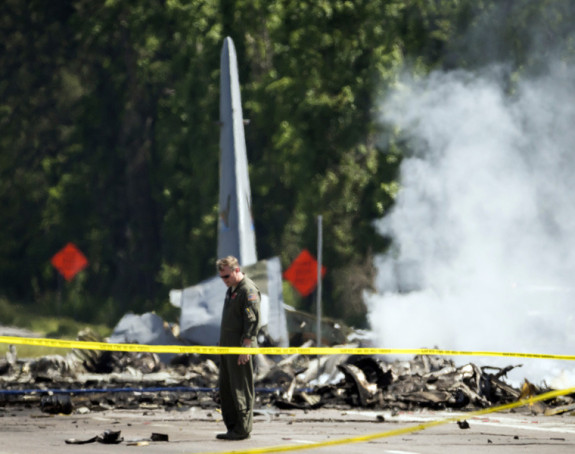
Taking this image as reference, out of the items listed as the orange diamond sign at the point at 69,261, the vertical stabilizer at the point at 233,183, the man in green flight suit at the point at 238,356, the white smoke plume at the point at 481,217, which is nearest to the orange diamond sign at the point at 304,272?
the white smoke plume at the point at 481,217

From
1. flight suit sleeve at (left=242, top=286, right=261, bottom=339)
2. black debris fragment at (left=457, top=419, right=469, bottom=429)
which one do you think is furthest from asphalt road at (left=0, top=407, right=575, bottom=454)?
Answer: flight suit sleeve at (left=242, top=286, right=261, bottom=339)

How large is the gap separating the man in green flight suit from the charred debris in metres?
4.13

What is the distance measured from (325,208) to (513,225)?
31.6 ft

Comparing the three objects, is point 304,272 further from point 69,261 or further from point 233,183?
point 69,261

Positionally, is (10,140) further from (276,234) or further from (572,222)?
(572,222)

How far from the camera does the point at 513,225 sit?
35031 mm

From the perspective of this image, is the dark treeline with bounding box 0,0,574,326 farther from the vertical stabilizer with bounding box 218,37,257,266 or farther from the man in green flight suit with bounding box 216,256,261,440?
the man in green flight suit with bounding box 216,256,261,440

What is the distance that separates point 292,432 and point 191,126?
37517 mm

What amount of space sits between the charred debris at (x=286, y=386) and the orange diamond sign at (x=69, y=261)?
2825cm

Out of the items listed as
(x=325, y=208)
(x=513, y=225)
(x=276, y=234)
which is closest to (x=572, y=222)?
(x=513, y=225)

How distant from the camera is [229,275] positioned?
12.7m

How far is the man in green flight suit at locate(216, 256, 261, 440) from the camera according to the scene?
12641 mm

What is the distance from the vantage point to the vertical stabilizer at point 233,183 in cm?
2775

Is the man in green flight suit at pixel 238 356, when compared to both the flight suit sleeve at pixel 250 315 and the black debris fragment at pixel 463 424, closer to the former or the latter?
the flight suit sleeve at pixel 250 315
